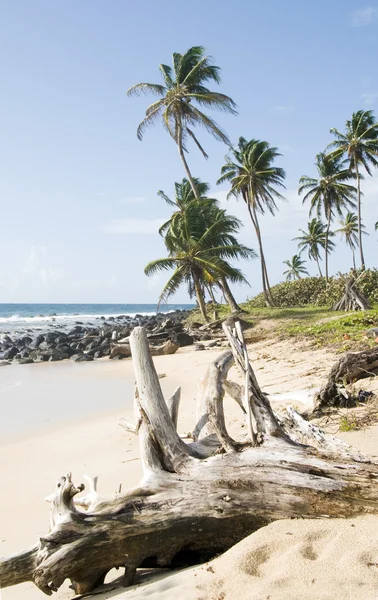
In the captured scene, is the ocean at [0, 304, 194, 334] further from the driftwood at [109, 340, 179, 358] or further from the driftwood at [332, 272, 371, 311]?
the driftwood at [332, 272, 371, 311]

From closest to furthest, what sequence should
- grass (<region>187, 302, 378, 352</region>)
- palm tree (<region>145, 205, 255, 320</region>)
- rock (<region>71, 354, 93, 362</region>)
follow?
grass (<region>187, 302, 378, 352</region>) < rock (<region>71, 354, 93, 362</region>) < palm tree (<region>145, 205, 255, 320</region>)

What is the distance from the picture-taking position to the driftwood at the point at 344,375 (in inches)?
241

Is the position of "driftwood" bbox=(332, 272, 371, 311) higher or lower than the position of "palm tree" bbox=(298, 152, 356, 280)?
lower

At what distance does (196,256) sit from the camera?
24594mm

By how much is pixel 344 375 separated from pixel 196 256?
1832 centimetres

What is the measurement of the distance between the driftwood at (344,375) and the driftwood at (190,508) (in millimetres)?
2696

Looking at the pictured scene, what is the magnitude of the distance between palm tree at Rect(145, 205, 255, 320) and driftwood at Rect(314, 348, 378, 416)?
→ 17.2 m

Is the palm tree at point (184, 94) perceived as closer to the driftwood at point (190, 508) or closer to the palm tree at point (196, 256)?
the palm tree at point (196, 256)

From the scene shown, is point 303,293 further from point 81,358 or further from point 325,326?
point 81,358

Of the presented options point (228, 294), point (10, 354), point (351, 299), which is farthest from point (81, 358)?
point (351, 299)

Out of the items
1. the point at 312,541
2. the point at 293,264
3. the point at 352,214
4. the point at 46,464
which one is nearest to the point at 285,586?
the point at 312,541

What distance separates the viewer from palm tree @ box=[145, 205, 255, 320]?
2448 cm

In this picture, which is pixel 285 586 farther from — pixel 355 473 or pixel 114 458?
pixel 114 458

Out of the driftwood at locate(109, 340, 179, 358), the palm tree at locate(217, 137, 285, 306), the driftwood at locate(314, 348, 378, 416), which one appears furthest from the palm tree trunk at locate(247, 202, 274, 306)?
the driftwood at locate(314, 348, 378, 416)
